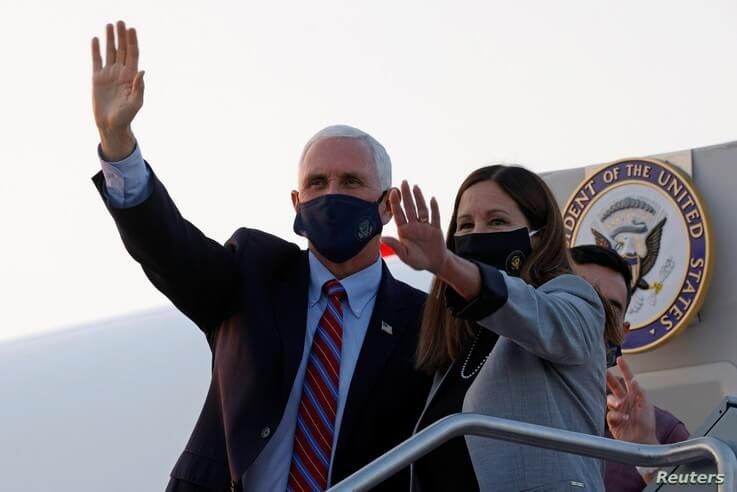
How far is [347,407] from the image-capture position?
A: 3.31m

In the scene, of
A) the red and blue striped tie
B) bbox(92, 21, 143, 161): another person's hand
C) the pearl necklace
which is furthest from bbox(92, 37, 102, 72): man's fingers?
the pearl necklace

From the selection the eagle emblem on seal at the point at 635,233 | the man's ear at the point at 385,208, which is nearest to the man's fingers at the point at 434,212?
the man's ear at the point at 385,208

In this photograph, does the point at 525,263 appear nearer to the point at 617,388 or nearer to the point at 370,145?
the point at 370,145

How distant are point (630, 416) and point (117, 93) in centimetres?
198

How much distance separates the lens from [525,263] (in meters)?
3.04

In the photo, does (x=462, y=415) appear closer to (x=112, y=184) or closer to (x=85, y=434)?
(x=112, y=184)

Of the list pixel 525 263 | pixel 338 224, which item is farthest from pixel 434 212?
pixel 338 224

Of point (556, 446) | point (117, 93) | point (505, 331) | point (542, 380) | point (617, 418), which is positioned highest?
point (117, 93)

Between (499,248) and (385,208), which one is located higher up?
(385,208)

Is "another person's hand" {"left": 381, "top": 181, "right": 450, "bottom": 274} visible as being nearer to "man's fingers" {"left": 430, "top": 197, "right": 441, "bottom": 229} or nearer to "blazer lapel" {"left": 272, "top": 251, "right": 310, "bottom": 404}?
"man's fingers" {"left": 430, "top": 197, "right": 441, "bottom": 229}

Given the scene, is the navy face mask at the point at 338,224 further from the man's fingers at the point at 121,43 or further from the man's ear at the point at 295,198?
the man's fingers at the point at 121,43

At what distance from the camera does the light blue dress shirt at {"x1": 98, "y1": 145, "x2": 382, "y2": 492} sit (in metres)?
3.17

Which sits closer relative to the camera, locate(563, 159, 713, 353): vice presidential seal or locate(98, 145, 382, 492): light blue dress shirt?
locate(98, 145, 382, 492): light blue dress shirt

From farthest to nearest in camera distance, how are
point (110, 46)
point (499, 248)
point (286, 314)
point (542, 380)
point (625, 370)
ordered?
point (625, 370) → point (286, 314) → point (110, 46) → point (499, 248) → point (542, 380)
